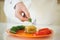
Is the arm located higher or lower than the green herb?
higher

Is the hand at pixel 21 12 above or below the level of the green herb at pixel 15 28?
above

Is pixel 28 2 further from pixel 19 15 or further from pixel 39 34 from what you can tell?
pixel 39 34

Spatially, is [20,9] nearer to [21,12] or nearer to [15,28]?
[21,12]

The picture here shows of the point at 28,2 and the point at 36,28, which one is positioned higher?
the point at 28,2

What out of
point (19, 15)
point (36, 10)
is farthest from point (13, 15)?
point (36, 10)

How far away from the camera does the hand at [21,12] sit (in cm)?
109

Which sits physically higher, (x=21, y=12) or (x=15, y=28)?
(x=21, y=12)

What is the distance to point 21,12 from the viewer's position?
109 centimetres

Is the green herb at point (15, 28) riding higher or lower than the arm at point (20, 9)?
lower

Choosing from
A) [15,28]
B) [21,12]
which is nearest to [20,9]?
[21,12]

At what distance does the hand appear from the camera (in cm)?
109

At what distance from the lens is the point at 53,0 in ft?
3.56

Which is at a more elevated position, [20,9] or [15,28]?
[20,9]

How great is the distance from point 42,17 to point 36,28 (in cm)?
8
